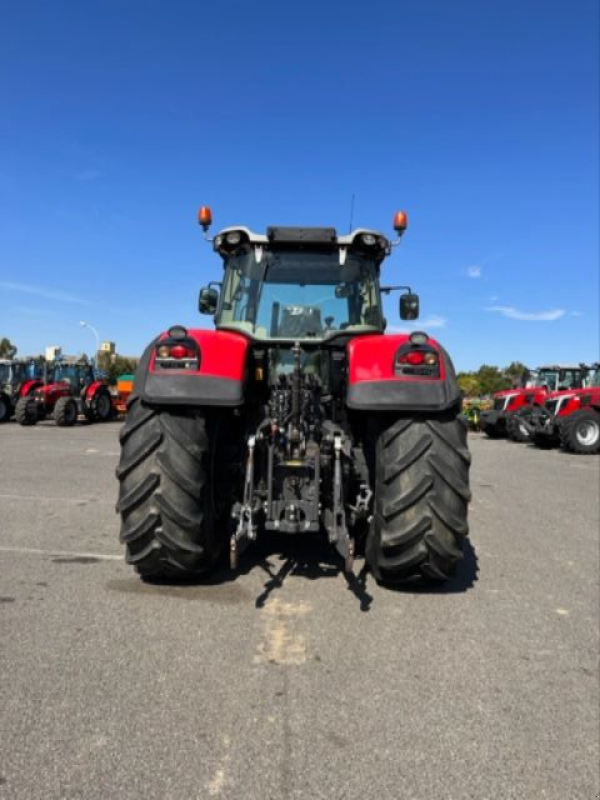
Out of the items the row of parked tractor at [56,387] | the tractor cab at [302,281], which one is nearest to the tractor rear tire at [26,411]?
the row of parked tractor at [56,387]

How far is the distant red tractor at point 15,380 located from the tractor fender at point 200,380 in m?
19.6

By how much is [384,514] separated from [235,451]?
116cm

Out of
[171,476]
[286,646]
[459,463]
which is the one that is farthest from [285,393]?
[286,646]

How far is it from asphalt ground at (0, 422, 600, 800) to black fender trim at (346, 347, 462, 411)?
3.88 ft

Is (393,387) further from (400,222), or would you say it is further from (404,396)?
(400,222)

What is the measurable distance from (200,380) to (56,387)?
62.4 ft

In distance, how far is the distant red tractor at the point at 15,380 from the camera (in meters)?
21.4

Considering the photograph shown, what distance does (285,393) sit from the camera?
4.03m

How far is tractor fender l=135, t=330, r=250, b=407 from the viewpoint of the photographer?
354 centimetres

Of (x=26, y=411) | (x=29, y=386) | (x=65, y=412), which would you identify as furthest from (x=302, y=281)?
(x=29, y=386)

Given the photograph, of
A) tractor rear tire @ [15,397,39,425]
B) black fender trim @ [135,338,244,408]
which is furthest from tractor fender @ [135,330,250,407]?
tractor rear tire @ [15,397,39,425]

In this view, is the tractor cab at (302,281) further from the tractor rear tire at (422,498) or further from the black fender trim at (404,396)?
the tractor rear tire at (422,498)

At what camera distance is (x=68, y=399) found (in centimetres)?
1972

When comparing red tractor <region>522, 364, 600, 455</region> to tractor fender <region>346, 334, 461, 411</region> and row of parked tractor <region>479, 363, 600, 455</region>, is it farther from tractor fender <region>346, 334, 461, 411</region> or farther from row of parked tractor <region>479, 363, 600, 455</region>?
tractor fender <region>346, 334, 461, 411</region>
